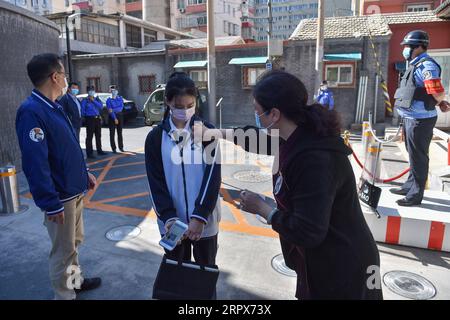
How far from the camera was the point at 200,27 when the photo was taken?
141 ft

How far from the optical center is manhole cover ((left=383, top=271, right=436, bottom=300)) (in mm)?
3047

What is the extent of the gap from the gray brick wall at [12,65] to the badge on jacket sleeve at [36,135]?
5.73 metres

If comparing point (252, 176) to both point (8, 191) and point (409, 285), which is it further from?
point (8, 191)

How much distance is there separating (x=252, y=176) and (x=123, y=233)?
10.9 ft

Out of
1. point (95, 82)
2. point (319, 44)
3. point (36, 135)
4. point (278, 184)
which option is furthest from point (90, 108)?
point (95, 82)

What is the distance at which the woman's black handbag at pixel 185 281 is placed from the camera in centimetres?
200

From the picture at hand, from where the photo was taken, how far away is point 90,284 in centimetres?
321

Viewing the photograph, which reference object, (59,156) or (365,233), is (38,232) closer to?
(59,156)

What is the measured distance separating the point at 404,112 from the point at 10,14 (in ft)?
26.4

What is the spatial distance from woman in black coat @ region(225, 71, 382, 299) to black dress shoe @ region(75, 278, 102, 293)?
222 centimetres

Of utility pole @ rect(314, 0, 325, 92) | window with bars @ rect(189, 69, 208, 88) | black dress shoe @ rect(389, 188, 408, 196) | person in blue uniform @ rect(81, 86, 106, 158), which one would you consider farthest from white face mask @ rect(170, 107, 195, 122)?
window with bars @ rect(189, 69, 208, 88)

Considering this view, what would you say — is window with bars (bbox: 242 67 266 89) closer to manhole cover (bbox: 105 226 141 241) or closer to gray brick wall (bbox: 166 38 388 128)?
gray brick wall (bbox: 166 38 388 128)

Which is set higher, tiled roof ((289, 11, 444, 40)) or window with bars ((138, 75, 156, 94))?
tiled roof ((289, 11, 444, 40))
